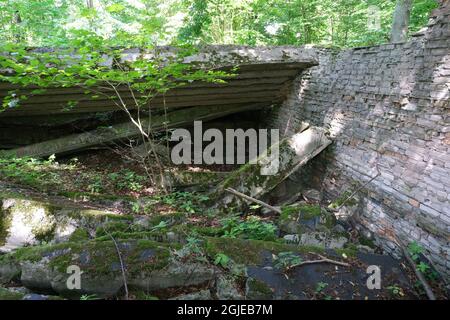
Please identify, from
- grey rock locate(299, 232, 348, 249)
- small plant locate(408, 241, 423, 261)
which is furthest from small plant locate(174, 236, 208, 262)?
small plant locate(408, 241, 423, 261)

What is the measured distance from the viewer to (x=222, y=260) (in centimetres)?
282

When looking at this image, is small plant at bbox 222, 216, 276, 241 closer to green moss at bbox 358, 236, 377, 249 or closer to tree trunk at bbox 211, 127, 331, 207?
tree trunk at bbox 211, 127, 331, 207

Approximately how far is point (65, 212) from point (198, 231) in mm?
1671

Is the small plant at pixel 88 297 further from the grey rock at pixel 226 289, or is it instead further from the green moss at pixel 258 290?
the green moss at pixel 258 290

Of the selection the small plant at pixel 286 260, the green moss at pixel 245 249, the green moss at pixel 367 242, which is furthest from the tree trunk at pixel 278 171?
the small plant at pixel 286 260

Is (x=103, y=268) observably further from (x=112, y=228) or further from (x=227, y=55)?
(x=227, y=55)

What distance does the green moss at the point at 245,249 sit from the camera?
2949mm

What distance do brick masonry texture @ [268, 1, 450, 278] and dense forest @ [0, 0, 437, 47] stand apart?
3.69 meters

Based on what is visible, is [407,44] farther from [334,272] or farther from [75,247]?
[75,247]

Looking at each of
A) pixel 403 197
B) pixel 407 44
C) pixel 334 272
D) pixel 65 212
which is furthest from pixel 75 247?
pixel 407 44

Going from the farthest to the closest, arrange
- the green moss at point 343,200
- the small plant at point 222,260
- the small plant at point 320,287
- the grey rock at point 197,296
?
the green moss at point 343,200, the small plant at point 222,260, the small plant at point 320,287, the grey rock at point 197,296

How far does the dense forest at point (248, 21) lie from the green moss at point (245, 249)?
6.30 m

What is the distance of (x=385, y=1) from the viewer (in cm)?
830

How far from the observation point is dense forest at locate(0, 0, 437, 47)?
853 centimetres
